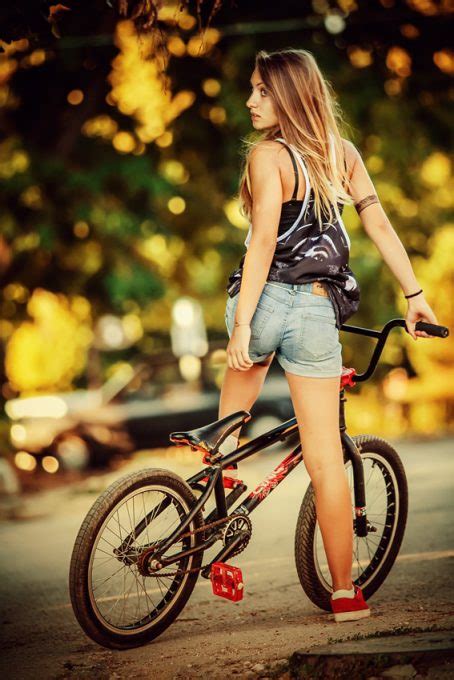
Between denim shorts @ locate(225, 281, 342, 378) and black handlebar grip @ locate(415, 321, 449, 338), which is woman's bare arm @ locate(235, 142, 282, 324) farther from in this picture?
black handlebar grip @ locate(415, 321, 449, 338)

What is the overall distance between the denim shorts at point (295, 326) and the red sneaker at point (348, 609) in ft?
2.90

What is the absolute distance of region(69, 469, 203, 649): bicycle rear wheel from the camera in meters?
3.40

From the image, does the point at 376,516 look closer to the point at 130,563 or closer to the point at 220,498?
the point at 220,498

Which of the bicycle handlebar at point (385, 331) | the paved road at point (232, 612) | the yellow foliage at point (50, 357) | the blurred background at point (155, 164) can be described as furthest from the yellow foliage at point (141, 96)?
the yellow foliage at point (50, 357)

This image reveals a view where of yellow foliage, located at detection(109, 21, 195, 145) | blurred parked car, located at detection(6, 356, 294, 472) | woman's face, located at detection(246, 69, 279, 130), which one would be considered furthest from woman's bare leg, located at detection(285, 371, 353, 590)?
blurred parked car, located at detection(6, 356, 294, 472)

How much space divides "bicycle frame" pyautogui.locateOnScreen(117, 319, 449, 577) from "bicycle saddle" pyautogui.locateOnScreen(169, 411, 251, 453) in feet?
0.29

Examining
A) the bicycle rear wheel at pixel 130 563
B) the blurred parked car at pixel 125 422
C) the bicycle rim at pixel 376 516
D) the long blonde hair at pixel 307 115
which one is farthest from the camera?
the blurred parked car at pixel 125 422

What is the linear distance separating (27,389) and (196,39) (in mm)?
24714

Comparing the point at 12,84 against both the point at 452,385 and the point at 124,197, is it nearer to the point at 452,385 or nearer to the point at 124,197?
the point at 124,197

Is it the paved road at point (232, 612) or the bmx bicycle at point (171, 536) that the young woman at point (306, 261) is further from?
the paved road at point (232, 612)

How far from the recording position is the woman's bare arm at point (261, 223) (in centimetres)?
345

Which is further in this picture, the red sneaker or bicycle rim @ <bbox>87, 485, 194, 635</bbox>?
the red sneaker

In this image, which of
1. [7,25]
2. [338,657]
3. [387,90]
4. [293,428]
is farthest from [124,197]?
[338,657]

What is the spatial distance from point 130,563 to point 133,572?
0.06m
